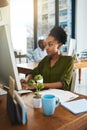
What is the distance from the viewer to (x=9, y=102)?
1047 millimetres

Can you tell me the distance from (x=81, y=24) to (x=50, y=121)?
6151mm

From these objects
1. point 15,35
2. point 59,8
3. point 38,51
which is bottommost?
point 38,51

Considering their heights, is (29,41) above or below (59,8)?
below

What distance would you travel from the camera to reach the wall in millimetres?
6730

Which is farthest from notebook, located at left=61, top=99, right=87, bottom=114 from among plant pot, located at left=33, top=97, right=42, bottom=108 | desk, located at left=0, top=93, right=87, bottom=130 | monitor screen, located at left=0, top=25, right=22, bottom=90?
monitor screen, located at left=0, top=25, right=22, bottom=90

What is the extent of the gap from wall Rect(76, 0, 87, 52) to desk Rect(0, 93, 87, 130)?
→ 5.86 meters

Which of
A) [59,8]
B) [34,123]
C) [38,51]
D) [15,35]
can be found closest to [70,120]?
[34,123]

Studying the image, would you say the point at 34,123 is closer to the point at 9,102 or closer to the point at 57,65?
the point at 9,102

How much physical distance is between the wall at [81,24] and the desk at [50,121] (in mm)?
5865

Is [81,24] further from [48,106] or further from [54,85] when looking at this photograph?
[48,106]

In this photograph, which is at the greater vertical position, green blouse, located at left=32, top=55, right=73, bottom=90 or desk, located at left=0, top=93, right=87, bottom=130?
green blouse, located at left=32, top=55, right=73, bottom=90

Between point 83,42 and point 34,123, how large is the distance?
614 centimetres

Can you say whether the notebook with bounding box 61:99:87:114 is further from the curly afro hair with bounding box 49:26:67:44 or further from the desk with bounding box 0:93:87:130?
the curly afro hair with bounding box 49:26:67:44

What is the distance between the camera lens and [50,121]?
99cm
